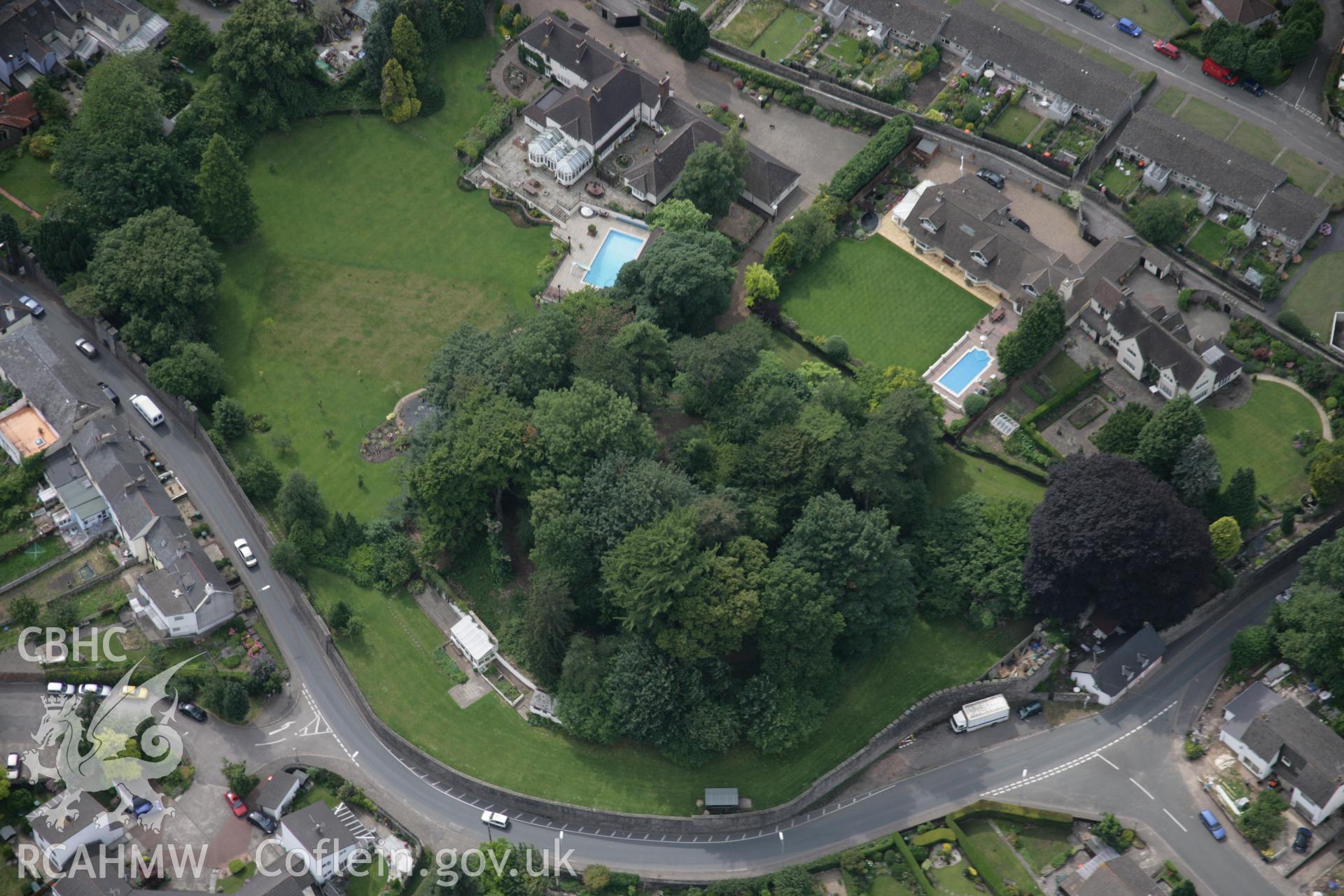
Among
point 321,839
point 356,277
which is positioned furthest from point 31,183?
point 321,839

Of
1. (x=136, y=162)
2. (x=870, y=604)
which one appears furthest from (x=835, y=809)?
(x=136, y=162)

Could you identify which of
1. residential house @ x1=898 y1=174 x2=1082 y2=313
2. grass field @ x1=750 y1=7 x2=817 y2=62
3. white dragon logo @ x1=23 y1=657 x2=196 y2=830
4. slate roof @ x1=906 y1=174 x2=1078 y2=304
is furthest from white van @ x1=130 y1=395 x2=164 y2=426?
slate roof @ x1=906 y1=174 x2=1078 y2=304

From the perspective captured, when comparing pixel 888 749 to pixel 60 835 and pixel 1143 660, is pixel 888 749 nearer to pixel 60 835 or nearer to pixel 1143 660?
pixel 1143 660

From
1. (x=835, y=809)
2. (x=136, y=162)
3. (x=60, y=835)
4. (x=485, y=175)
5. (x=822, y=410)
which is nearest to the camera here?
(x=60, y=835)

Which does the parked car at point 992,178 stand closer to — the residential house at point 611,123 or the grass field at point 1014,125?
the grass field at point 1014,125

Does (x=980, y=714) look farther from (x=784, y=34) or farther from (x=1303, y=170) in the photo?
(x=784, y=34)

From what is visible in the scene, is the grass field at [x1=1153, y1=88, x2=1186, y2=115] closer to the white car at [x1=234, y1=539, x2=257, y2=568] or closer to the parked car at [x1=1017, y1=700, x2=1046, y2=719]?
the parked car at [x1=1017, y1=700, x2=1046, y2=719]

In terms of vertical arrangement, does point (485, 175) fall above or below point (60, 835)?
above
